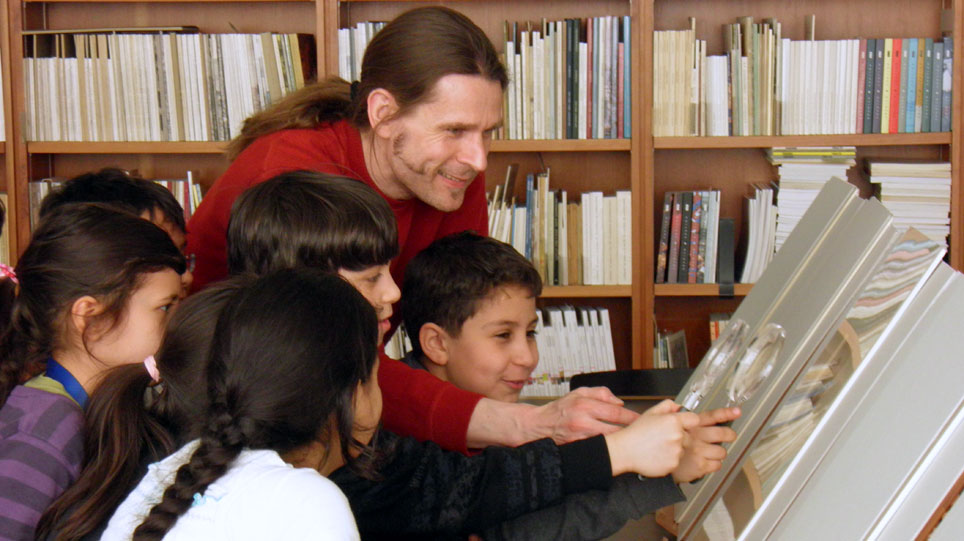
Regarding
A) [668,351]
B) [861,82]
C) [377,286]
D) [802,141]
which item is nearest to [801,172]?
[802,141]

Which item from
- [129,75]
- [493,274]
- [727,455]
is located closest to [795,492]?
[727,455]

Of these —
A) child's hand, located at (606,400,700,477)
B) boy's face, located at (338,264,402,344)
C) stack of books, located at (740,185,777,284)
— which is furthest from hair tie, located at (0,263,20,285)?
stack of books, located at (740,185,777,284)

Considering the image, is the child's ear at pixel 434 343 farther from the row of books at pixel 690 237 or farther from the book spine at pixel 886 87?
the book spine at pixel 886 87

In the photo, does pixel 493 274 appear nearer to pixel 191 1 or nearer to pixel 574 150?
pixel 574 150

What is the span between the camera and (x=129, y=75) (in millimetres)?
2932

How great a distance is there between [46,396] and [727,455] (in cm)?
83

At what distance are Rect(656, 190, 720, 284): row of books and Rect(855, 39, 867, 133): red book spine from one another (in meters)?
0.45

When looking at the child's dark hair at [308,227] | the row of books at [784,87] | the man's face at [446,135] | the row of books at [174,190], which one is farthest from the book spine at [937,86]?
the row of books at [174,190]

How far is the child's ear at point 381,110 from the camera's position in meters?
1.52

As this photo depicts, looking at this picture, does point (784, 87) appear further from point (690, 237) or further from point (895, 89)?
point (690, 237)

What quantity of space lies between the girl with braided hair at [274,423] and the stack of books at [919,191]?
2.18 meters

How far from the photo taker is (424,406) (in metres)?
1.30

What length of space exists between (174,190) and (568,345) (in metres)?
1.28

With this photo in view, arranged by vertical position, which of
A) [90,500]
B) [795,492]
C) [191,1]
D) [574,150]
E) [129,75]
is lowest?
[90,500]
